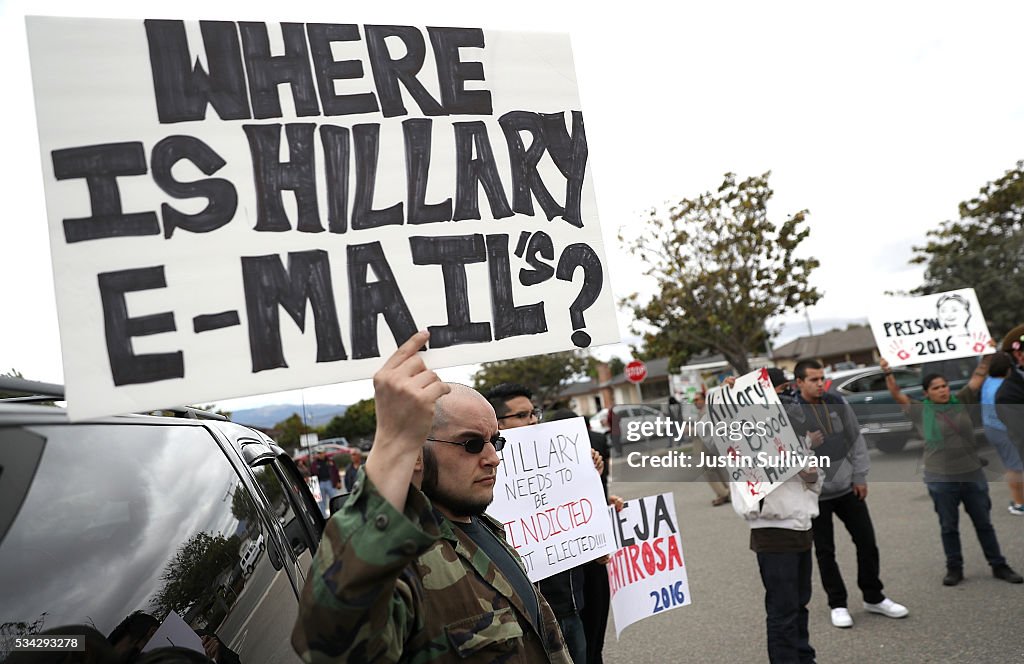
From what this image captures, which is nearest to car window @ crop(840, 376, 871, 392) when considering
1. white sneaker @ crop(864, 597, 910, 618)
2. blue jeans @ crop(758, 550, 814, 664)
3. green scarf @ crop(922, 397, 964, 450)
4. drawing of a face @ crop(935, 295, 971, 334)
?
drawing of a face @ crop(935, 295, 971, 334)

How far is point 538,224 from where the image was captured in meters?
2.02

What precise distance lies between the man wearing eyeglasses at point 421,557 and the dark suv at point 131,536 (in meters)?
0.31

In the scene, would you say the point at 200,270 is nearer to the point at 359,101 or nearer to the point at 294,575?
the point at 359,101

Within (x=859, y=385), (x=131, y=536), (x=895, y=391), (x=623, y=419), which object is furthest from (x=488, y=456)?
(x=859, y=385)

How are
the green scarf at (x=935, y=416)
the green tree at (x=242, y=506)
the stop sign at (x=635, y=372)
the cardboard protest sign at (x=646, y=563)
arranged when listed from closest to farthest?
1. the green tree at (x=242, y=506)
2. the cardboard protest sign at (x=646, y=563)
3. the green scarf at (x=935, y=416)
4. the stop sign at (x=635, y=372)

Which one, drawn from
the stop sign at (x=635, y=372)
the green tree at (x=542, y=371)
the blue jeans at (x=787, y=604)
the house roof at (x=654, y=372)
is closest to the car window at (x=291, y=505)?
the blue jeans at (x=787, y=604)

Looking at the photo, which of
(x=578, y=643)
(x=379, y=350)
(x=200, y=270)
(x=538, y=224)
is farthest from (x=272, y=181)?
(x=578, y=643)

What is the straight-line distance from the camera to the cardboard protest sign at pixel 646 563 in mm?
4926

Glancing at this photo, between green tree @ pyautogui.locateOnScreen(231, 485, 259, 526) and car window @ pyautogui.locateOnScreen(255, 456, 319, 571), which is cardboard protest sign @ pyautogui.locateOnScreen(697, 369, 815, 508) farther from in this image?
green tree @ pyautogui.locateOnScreen(231, 485, 259, 526)

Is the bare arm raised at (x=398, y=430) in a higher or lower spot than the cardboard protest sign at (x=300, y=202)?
lower

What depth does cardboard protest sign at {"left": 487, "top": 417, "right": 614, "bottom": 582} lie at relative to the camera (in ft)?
13.6

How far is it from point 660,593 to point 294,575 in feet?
10.8

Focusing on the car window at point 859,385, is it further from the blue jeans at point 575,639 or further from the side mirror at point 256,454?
the side mirror at point 256,454

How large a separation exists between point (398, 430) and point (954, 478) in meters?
6.61
